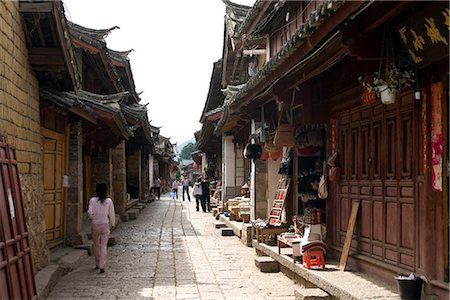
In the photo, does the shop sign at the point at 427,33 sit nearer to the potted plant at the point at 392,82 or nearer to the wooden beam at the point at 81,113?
the potted plant at the point at 392,82

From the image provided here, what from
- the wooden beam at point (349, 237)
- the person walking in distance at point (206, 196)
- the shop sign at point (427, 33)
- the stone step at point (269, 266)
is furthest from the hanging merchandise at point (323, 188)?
the person walking in distance at point (206, 196)

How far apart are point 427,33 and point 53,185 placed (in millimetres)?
8833

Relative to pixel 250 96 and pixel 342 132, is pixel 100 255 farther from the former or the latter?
pixel 342 132

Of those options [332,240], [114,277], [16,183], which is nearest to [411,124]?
[332,240]

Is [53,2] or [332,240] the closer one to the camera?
[53,2]

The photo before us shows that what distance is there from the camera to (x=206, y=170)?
38812 mm

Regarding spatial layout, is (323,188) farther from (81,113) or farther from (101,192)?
(81,113)

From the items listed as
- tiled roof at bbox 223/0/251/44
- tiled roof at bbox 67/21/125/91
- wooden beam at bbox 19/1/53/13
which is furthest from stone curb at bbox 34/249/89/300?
tiled roof at bbox 223/0/251/44

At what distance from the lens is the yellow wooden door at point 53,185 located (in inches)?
465

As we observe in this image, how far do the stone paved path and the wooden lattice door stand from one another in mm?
1582

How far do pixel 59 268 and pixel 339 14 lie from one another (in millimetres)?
6874

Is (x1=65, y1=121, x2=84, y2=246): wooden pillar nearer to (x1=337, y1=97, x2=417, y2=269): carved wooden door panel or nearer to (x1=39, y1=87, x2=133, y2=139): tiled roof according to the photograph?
(x1=39, y1=87, x2=133, y2=139): tiled roof

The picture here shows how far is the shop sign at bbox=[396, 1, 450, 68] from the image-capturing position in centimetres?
522

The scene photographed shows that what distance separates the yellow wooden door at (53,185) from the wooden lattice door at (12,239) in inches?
165
